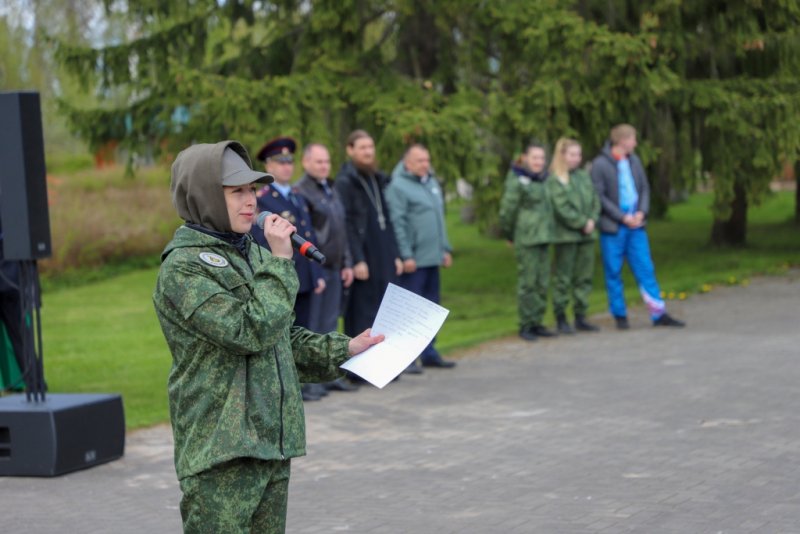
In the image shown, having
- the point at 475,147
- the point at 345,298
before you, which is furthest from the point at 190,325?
the point at 475,147

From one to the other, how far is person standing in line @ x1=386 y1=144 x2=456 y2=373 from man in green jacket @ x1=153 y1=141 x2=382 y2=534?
6938 millimetres

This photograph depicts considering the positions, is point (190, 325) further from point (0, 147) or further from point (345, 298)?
point (345, 298)

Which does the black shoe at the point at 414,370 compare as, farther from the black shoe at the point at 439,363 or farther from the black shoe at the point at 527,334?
the black shoe at the point at 527,334

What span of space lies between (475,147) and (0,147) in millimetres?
8347

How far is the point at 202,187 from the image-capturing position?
13.5 ft

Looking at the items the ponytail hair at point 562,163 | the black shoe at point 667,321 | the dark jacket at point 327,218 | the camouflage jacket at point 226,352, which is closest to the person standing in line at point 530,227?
the ponytail hair at point 562,163

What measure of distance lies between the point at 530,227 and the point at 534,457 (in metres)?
5.27

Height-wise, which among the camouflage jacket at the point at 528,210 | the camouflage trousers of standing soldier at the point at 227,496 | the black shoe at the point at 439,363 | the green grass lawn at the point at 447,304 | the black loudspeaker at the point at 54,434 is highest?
the camouflage jacket at the point at 528,210

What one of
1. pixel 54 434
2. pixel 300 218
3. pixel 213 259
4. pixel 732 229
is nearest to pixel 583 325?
pixel 300 218

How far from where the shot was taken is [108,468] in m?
8.09

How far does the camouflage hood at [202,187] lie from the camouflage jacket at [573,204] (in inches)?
354

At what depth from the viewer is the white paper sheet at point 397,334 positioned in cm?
436

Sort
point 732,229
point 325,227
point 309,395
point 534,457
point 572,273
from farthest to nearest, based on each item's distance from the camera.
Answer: point 732,229
point 572,273
point 309,395
point 325,227
point 534,457

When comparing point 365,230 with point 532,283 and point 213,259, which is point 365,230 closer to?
point 532,283
